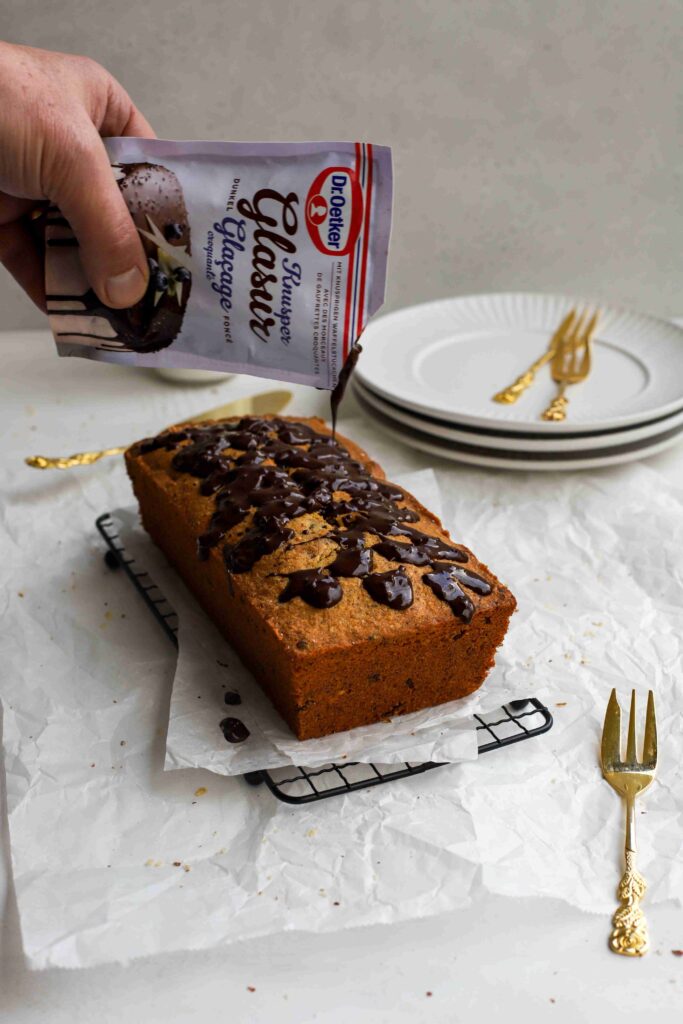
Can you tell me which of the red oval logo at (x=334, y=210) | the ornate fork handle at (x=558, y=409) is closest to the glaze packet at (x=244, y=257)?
the red oval logo at (x=334, y=210)

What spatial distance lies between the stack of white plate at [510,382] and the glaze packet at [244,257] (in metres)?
0.74

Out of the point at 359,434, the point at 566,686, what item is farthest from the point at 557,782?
the point at 359,434

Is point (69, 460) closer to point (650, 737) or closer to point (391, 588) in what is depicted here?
point (391, 588)

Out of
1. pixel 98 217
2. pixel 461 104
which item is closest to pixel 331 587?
pixel 98 217

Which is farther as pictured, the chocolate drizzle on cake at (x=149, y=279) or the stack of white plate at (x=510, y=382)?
the stack of white plate at (x=510, y=382)

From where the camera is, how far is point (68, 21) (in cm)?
239

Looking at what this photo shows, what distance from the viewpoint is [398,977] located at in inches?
45.5

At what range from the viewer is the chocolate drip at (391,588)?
1.39m

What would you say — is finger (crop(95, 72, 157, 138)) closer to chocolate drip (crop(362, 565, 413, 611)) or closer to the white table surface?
chocolate drip (crop(362, 565, 413, 611))

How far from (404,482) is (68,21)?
1.41 meters

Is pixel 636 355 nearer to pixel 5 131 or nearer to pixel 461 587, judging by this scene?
pixel 461 587

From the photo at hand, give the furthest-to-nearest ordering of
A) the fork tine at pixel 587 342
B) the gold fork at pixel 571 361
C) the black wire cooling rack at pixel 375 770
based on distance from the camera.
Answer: the fork tine at pixel 587 342 → the gold fork at pixel 571 361 → the black wire cooling rack at pixel 375 770

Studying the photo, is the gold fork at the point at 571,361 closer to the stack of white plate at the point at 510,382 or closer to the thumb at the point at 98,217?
the stack of white plate at the point at 510,382

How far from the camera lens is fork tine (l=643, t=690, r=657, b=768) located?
140 cm
